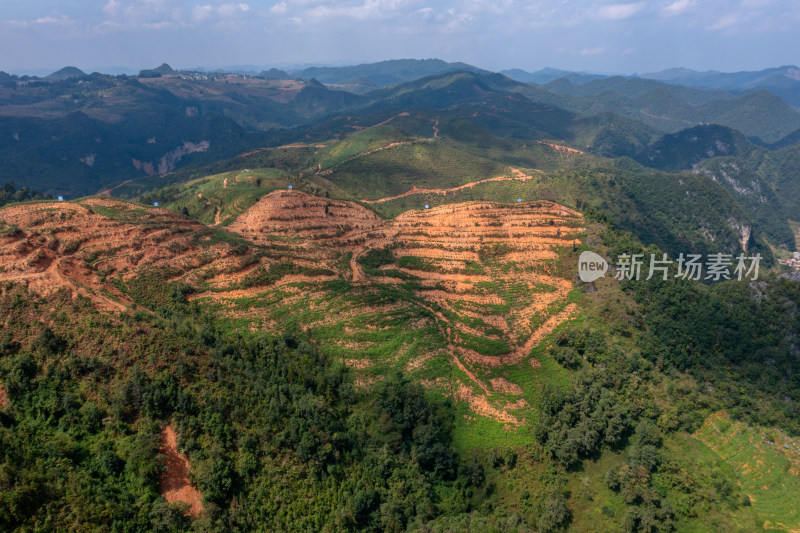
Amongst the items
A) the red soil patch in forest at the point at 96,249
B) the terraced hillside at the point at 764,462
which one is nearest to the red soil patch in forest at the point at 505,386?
the terraced hillside at the point at 764,462

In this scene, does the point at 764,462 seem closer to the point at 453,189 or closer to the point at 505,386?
the point at 505,386

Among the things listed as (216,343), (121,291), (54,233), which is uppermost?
(54,233)

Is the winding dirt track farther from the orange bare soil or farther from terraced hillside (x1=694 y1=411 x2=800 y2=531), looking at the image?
terraced hillside (x1=694 y1=411 x2=800 y2=531)

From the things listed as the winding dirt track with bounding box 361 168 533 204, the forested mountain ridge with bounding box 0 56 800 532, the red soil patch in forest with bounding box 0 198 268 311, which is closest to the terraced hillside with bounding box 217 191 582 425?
the forested mountain ridge with bounding box 0 56 800 532

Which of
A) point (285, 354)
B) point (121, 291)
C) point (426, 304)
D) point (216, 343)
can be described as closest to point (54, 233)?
point (121, 291)

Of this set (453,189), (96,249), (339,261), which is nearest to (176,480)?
(96,249)

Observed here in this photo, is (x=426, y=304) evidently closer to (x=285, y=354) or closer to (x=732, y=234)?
(x=285, y=354)
